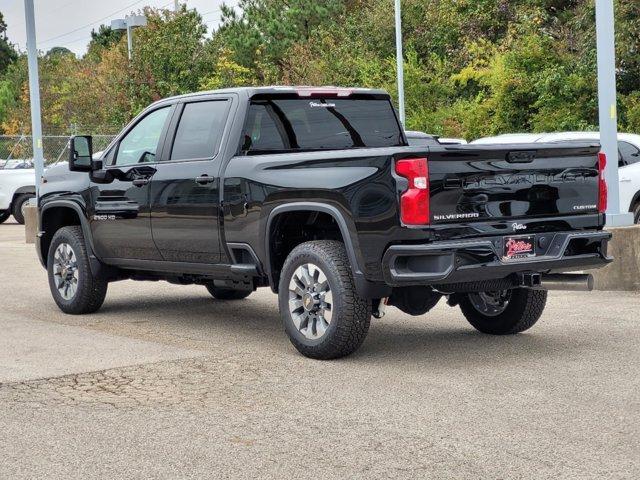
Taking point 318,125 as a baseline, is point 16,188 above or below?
below

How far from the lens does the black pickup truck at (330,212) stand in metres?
7.39

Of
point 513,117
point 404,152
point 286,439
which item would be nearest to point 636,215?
point 404,152

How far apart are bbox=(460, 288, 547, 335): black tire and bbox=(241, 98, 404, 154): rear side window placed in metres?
1.63

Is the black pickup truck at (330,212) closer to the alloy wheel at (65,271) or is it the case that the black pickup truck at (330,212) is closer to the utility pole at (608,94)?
the alloy wheel at (65,271)

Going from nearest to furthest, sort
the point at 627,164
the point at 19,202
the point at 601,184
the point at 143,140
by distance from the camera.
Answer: the point at 601,184 → the point at 143,140 → the point at 627,164 → the point at 19,202

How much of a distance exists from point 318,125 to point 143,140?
5.57 feet

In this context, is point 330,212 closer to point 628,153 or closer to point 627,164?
point 627,164

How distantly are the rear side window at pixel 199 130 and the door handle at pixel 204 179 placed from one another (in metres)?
0.21

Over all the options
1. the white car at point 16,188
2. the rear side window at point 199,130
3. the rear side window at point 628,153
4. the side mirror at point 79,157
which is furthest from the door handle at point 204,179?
the white car at point 16,188

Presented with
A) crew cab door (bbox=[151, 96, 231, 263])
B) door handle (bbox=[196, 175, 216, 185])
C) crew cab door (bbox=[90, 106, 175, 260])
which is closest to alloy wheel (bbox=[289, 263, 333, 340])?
crew cab door (bbox=[151, 96, 231, 263])

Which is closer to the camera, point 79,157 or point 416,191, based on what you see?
point 416,191

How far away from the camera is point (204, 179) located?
8.91 metres

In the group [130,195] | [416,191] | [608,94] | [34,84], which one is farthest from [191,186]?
Answer: [34,84]

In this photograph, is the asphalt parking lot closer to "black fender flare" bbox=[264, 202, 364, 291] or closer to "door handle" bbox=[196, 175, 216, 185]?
"black fender flare" bbox=[264, 202, 364, 291]
